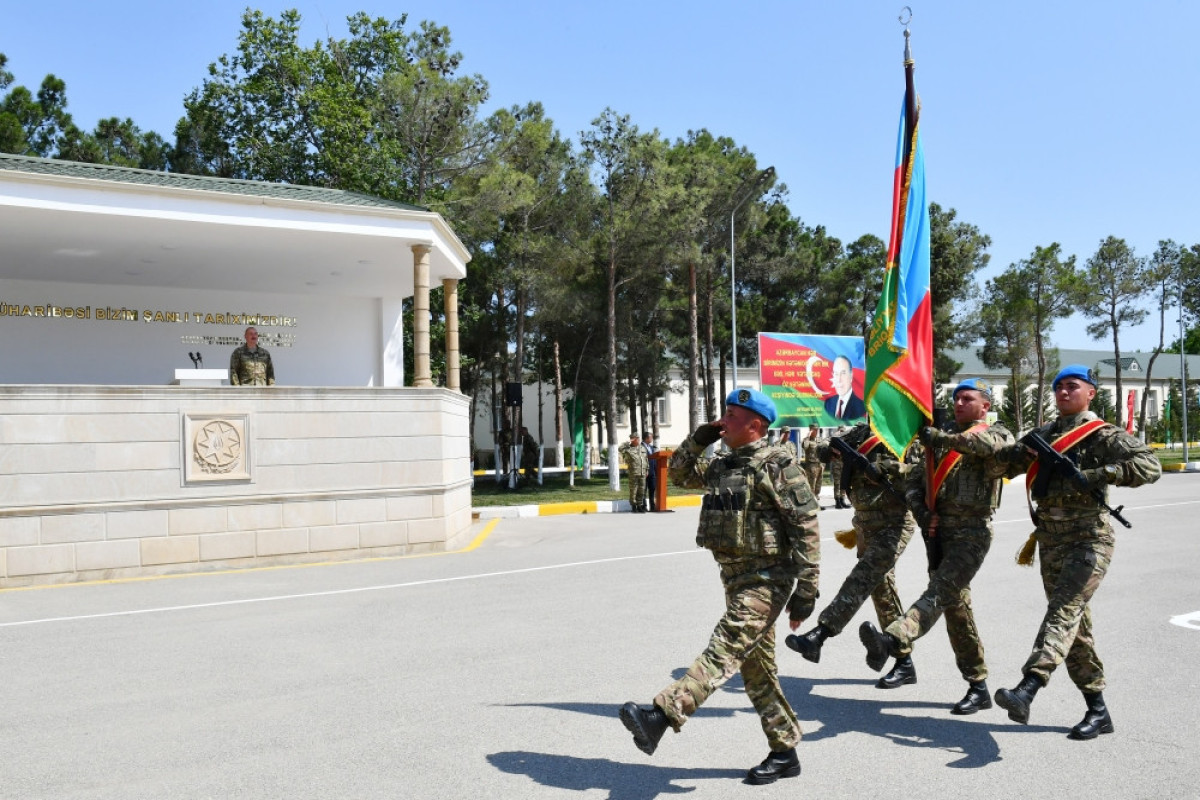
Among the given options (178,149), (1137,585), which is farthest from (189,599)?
(178,149)

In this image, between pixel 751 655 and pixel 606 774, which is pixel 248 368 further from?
pixel 751 655

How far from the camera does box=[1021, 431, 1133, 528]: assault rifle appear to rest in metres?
5.18

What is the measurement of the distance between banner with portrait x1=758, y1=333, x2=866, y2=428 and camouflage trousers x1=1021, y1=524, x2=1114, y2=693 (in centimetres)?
1978

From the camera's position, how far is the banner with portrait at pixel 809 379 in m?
25.5

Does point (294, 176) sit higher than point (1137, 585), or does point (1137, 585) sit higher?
point (294, 176)

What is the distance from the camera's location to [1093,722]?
16.6 feet

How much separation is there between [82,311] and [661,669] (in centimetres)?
1608

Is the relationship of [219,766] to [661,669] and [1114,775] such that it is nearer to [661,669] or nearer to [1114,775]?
[661,669]

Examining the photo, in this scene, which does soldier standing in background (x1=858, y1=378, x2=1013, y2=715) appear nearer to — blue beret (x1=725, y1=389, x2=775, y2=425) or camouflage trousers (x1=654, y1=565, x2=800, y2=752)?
camouflage trousers (x1=654, y1=565, x2=800, y2=752)

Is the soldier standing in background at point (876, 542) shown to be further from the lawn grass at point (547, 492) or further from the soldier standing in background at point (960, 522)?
the lawn grass at point (547, 492)

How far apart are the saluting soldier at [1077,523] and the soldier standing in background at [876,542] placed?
84 cm

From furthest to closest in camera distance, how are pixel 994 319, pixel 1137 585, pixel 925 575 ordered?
1. pixel 994 319
2. pixel 925 575
3. pixel 1137 585

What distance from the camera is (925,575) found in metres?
10.6

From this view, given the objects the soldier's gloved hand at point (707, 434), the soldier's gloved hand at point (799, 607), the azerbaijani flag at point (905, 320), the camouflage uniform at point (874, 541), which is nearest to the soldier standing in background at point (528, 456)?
the azerbaijani flag at point (905, 320)
